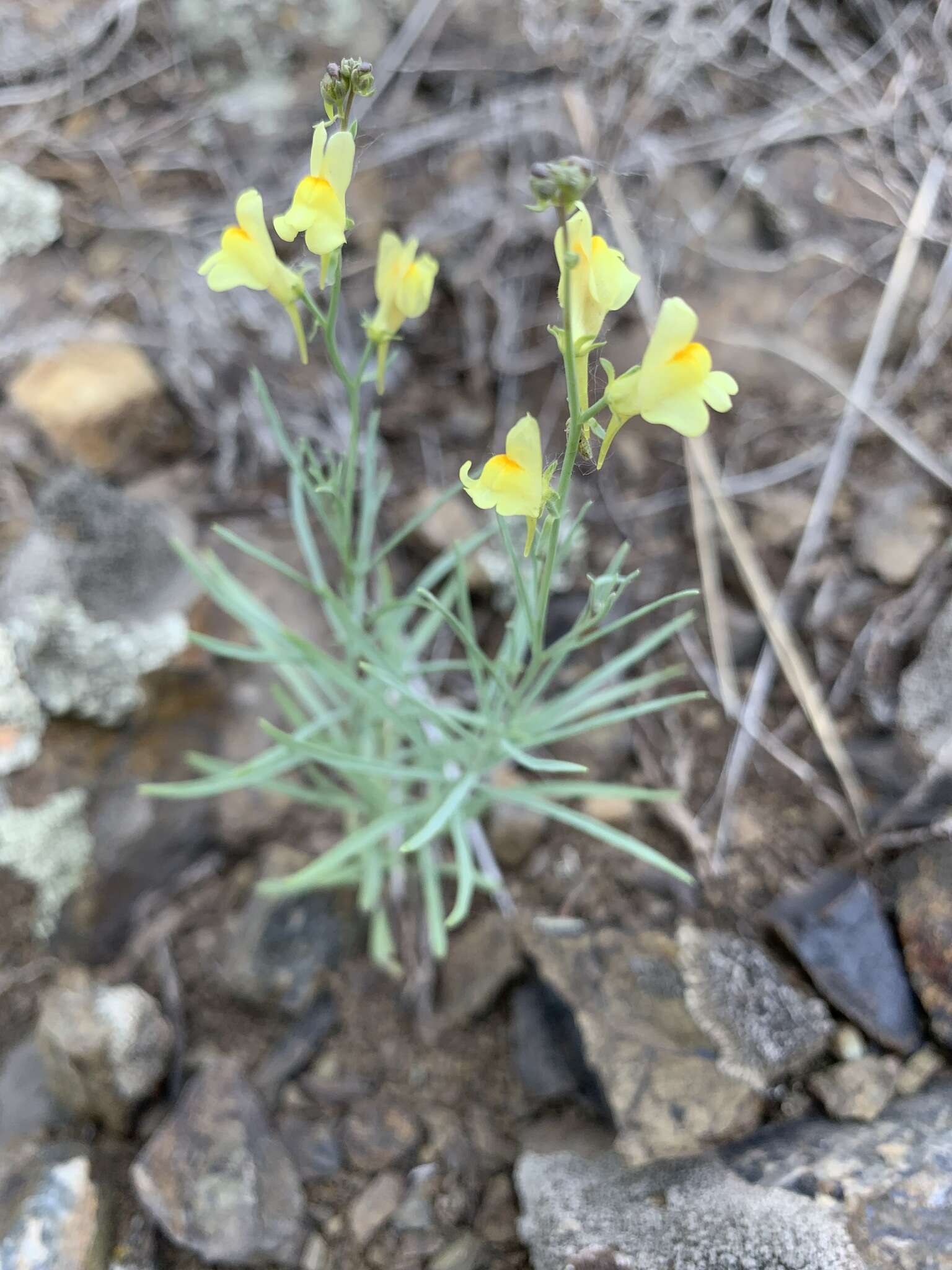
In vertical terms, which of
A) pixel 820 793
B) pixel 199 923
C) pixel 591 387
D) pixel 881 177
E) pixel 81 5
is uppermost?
pixel 81 5

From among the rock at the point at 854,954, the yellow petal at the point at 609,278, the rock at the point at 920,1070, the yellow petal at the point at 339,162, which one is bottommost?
the rock at the point at 920,1070

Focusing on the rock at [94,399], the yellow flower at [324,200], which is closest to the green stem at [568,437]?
the yellow flower at [324,200]

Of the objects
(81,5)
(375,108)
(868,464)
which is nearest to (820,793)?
(868,464)

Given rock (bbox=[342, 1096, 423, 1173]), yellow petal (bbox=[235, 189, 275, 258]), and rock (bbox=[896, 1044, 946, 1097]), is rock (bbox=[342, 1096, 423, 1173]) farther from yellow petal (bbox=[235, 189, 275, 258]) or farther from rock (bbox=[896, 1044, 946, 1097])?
yellow petal (bbox=[235, 189, 275, 258])

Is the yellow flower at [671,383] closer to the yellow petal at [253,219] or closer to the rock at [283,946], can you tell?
the yellow petal at [253,219]

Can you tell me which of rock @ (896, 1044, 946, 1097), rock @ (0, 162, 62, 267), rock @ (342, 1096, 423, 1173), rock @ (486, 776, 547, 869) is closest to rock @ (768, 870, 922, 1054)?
rock @ (896, 1044, 946, 1097)

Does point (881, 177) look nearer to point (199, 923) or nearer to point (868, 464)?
point (868, 464)
